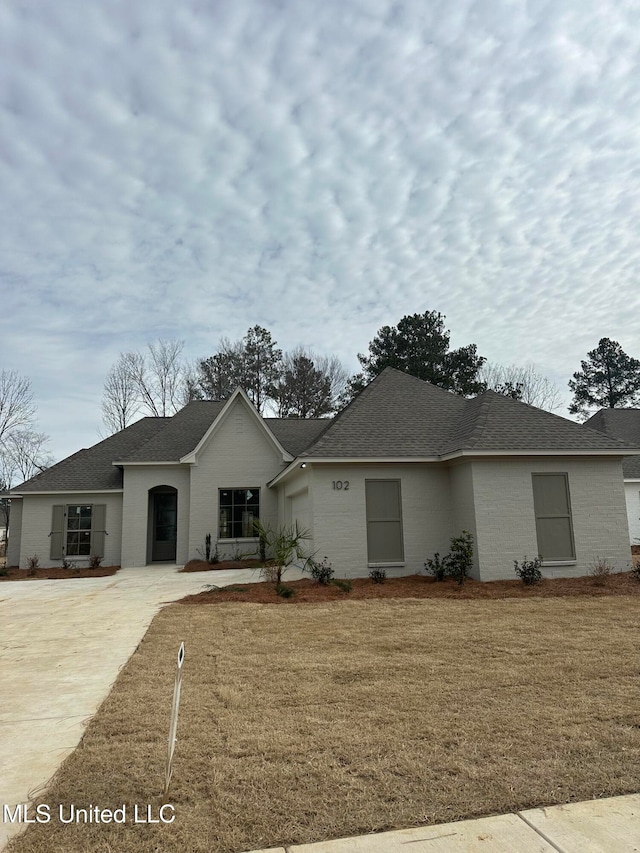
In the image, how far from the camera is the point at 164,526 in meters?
19.3

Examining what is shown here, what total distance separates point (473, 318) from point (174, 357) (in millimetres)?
19339

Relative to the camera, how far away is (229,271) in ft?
55.9

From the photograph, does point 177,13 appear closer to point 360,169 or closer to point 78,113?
point 78,113

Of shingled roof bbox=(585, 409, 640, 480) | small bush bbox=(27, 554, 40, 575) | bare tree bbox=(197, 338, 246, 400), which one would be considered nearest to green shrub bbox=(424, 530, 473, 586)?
small bush bbox=(27, 554, 40, 575)

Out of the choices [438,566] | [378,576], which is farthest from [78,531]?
[438,566]

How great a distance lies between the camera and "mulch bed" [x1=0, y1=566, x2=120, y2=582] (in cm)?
1557

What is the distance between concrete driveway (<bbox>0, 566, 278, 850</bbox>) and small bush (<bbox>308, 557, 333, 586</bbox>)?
1.79 metres

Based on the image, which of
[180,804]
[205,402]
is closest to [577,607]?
[180,804]

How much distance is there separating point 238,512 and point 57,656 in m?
11.6

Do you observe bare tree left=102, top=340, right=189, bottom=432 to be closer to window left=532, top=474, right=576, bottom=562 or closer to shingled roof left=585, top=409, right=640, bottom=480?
shingled roof left=585, top=409, right=640, bottom=480

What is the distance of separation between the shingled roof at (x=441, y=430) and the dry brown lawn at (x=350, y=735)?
5.70m

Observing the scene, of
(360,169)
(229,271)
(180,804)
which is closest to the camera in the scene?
(180,804)

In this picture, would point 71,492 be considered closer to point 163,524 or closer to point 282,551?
point 163,524

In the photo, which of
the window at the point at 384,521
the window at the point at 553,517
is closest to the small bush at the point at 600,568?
the window at the point at 553,517
